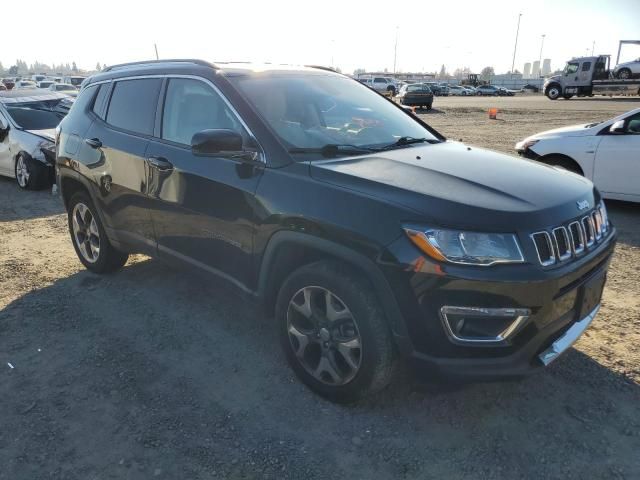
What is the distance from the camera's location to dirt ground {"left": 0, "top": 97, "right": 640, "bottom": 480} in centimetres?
251

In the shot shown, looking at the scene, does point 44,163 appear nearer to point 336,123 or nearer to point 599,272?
point 336,123

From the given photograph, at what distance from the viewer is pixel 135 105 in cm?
407

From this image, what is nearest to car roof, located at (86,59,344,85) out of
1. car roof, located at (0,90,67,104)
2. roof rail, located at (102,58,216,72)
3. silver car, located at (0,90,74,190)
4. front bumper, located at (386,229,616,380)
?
roof rail, located at (102,58,216,72)

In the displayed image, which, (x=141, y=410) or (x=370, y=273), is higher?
(x=370, y=273)

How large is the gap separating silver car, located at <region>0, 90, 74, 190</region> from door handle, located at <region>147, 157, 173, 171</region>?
6.00m

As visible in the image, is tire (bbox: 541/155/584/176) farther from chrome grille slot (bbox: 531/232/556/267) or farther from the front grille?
chrome grille slot (bbox: 531/232/556/267)

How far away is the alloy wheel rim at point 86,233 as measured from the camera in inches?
187

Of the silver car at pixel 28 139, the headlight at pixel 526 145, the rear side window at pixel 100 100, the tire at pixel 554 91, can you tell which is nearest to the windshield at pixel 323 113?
the rear side window at pixel 100 100

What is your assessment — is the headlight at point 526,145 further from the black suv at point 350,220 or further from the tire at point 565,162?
the black suv at point 350,220

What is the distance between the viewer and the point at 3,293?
4625 mm

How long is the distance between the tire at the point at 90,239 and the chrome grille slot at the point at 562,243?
3701mm

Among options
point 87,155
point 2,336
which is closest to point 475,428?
point 2,336

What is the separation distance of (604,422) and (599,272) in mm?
808

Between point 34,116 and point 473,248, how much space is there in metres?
9.73
